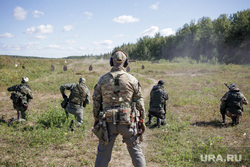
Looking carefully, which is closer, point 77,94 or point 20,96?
point 77,94

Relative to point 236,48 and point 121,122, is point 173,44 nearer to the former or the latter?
point 236,48

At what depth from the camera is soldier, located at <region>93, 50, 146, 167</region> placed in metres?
3.23

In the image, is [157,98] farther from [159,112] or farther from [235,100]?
[235,100]

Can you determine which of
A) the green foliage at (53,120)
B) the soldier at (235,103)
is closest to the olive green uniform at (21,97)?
the green foliage at (53,120)

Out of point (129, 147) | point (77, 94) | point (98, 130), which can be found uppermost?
point (77, 94)

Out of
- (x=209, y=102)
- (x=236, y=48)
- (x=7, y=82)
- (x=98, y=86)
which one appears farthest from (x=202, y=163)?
(x=236, y=48)

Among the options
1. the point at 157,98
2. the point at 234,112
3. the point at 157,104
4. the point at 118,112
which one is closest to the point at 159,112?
the point at 157,104

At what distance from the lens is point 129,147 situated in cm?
329

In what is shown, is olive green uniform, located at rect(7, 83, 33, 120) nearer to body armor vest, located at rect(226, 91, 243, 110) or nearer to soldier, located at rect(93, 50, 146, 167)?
soldier, located at rect(93, 50, 146, 167)

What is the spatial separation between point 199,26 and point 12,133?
66453mm

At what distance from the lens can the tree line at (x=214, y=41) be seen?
42.7 metres

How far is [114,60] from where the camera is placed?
12.0ft

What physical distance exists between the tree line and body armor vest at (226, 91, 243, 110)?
34.1 metres

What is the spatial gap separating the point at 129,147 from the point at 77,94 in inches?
164
